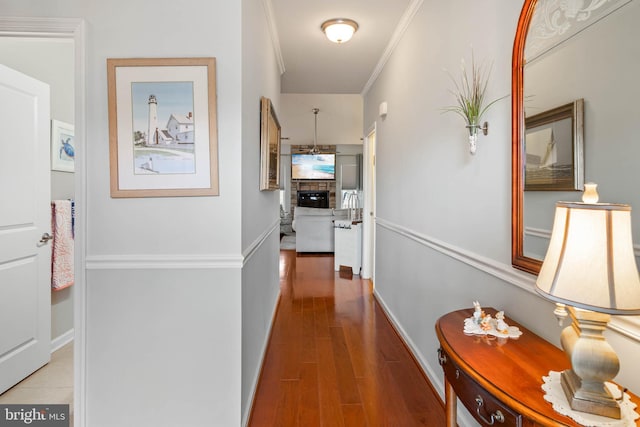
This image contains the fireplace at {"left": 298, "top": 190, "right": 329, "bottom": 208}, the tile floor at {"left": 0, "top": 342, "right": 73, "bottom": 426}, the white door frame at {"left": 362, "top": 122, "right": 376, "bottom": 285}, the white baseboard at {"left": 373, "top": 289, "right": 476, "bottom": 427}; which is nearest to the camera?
the white baseboard at {"left": 373, "top": 289, "right": 476, "bottom": 427}

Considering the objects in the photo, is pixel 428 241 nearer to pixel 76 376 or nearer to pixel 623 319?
pixel 623 319

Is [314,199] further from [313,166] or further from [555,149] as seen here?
[555,149]

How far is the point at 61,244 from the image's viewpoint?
8.57 ft

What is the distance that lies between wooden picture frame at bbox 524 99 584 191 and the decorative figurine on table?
505mm

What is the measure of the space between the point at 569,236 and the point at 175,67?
1.69m

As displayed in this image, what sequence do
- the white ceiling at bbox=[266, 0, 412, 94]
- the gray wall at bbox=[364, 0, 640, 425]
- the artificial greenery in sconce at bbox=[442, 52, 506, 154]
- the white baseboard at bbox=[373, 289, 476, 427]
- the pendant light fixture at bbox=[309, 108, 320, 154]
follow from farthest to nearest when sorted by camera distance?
the pendant light fixture at bbox=[309, 108, 320, 154]
the white ceiling at bbox=[266, 0, 412, 94]
the white baseboard at bbox=[373, 289, 476, 427]
the artificial greenery in sconce at bbox=[442, 52, 506, 154]
the gray wall at bbox=[364, 0, 640, 425]

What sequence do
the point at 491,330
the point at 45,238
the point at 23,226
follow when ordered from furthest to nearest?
the point at 45,238 → the point at 23,226 → the point at 491,330

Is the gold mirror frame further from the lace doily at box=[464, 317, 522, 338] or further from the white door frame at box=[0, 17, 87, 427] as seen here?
the white door frame at box=[0, 17, 87, 427]

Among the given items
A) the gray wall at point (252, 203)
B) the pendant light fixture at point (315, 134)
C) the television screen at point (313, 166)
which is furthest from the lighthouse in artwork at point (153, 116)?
the television screen at point (313, 166)

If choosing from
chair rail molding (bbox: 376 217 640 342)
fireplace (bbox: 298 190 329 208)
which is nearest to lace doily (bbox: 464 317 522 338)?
chair rail molding (bbox: 376 217 640 342)

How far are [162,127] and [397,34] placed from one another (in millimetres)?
2247

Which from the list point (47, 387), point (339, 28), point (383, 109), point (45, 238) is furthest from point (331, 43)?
point (47, 387)

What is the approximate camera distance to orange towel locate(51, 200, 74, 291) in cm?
255

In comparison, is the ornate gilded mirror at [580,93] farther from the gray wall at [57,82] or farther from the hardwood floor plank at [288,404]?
the gray wall at [57,82]
